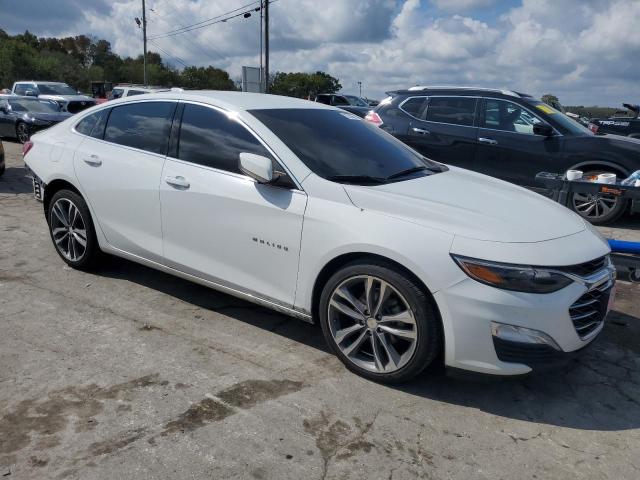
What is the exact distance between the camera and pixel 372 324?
3.25m

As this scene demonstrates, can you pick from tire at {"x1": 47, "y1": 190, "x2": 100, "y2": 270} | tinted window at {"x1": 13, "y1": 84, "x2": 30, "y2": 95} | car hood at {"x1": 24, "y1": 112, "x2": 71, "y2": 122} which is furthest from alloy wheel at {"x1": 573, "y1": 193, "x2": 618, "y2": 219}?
tinted window at {"x1": 13, "y1": 84, "x2": 30, "y2": 95}

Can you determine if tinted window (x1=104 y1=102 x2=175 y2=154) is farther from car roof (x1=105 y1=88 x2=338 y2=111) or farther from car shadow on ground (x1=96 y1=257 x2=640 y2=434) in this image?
car shadow on ground (x1=96 y1=257 x2=640 y2=434)

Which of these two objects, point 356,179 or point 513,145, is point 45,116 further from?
point 356,179

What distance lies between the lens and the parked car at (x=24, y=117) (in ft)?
47.1

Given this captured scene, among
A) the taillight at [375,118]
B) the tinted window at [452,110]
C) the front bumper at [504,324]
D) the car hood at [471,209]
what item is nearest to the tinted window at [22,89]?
the taillight at [375,118]

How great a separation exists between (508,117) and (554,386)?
561 cm

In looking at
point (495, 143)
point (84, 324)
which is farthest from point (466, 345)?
point (495, 143)

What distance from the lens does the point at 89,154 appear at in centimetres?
452

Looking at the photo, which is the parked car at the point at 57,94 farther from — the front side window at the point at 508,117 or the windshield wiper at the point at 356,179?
the windshield wiper at the point at 356,179

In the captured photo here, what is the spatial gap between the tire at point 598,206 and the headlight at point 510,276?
5066 millimetres

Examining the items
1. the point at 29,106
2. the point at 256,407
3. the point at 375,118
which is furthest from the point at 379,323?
the point at 29,106

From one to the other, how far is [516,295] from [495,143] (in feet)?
18.9

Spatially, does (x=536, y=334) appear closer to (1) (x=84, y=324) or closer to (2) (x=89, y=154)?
(1) (x=84, y=324)

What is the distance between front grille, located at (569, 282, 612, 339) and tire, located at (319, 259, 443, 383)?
0.75 meters
